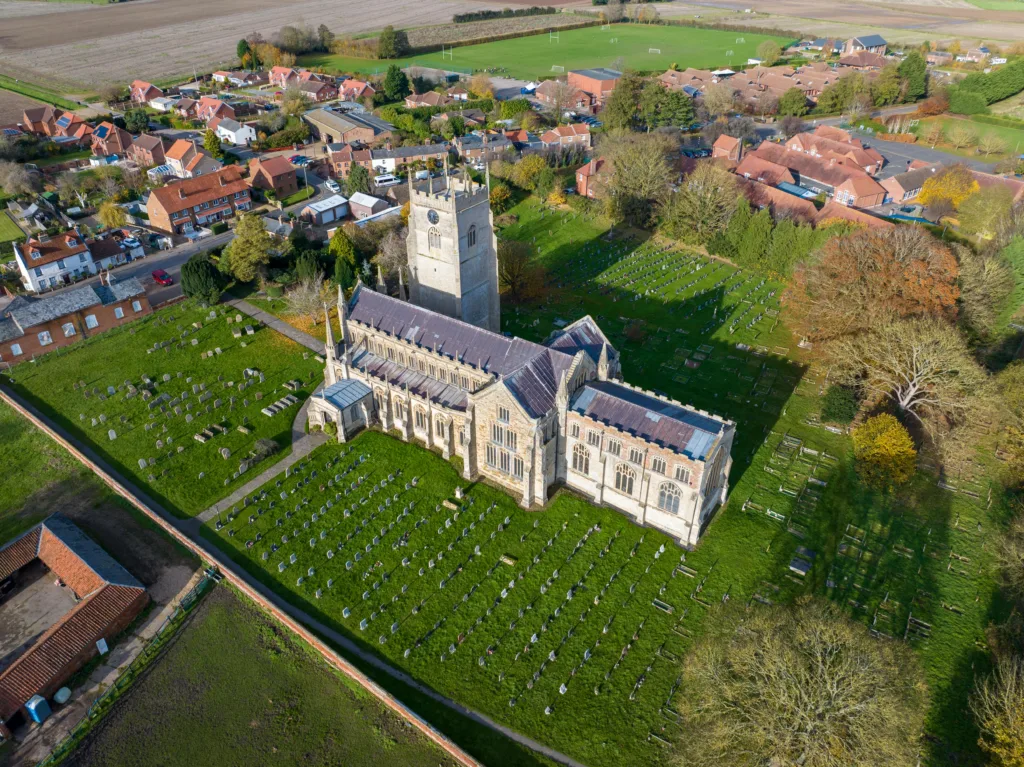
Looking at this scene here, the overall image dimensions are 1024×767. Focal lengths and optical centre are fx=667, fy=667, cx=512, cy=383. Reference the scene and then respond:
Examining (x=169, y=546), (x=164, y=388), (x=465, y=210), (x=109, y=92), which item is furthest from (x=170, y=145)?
(x=169, y=546)

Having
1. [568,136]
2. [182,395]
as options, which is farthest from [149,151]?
[182,395]

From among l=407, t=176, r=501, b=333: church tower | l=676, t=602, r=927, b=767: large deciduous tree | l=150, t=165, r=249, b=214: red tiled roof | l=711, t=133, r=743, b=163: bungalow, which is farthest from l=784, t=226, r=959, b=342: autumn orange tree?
l=150, t=165, r=249, b=214: red tiled roof

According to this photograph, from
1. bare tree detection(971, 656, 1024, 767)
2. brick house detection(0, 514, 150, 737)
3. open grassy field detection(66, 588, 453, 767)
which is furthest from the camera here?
brick house detection(0, 514, 150, 737)

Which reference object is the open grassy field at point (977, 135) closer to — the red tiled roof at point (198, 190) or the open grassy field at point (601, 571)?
the open grassy field at point (601, 571)

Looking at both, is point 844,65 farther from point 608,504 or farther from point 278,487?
point 278,487

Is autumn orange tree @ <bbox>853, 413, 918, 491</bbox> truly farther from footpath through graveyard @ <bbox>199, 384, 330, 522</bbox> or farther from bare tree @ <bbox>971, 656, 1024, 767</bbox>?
footpath through graveyard @ <bbox>199, 384, 330, 522</bbox>

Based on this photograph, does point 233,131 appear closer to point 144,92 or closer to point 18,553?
point 144,92

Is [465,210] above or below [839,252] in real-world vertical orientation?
above
